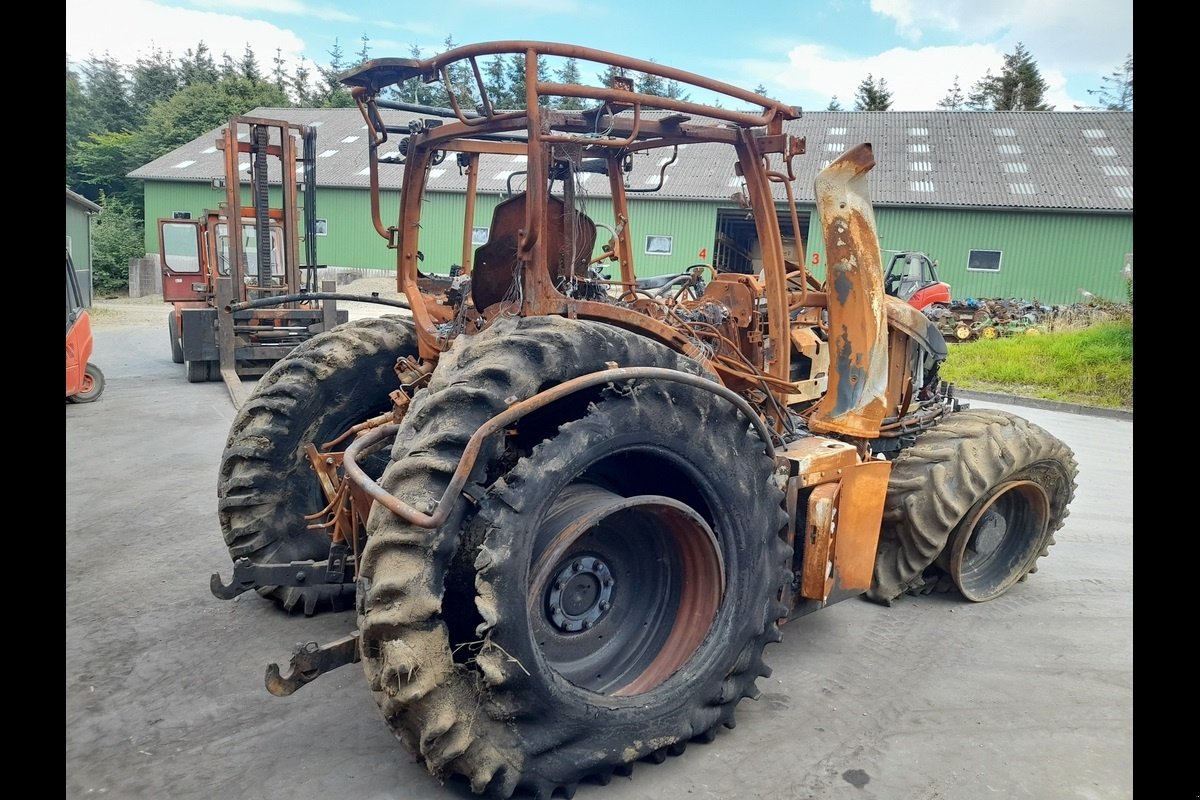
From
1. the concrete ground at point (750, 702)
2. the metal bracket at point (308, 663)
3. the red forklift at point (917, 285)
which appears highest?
the red forklift at point (917, 285)

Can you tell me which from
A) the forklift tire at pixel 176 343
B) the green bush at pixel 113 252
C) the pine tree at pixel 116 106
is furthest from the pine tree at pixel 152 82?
the forklift tire at pixel 176 343

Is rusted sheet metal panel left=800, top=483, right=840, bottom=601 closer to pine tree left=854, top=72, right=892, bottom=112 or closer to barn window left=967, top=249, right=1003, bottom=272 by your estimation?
barn window left=967, top=249, right=1003, bottom=272

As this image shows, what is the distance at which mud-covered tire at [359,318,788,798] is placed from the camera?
2.78 m

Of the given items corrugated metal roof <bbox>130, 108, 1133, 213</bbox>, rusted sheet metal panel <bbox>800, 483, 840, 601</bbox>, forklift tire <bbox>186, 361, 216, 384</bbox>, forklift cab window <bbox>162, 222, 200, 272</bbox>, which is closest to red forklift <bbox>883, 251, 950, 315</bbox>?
corrugated metal roof <bbox>130, 108, 1133, 213</bbox>

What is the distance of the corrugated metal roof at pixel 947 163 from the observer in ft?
82.5

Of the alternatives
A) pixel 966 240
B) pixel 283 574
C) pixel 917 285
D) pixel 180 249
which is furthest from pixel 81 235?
pixel 283 574

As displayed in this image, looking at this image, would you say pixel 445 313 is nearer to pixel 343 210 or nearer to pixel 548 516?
pixel 548 516

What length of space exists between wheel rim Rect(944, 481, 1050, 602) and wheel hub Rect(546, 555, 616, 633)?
2733mm

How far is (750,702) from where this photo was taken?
395 centimetres

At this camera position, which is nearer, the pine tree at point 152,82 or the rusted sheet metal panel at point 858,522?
the rusted sheet metal panel at point 858,522

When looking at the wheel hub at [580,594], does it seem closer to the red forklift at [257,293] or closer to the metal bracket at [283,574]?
the metal bracket at [283,574]

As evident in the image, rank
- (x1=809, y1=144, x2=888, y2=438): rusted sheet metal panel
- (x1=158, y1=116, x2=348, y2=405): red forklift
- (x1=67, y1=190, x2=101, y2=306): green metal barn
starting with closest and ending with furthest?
1. (x1=809, y1=144, x2=888, y2=438): rusted sheet metal panel
2. (x1=158, y1=116, x2=348, y2=405): red forklift
3. (x1=67, y1=190, x2=101, y2=306): green metal barn

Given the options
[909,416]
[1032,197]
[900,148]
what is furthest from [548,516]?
[900,148]

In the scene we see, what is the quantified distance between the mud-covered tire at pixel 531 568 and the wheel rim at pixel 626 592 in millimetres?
31
